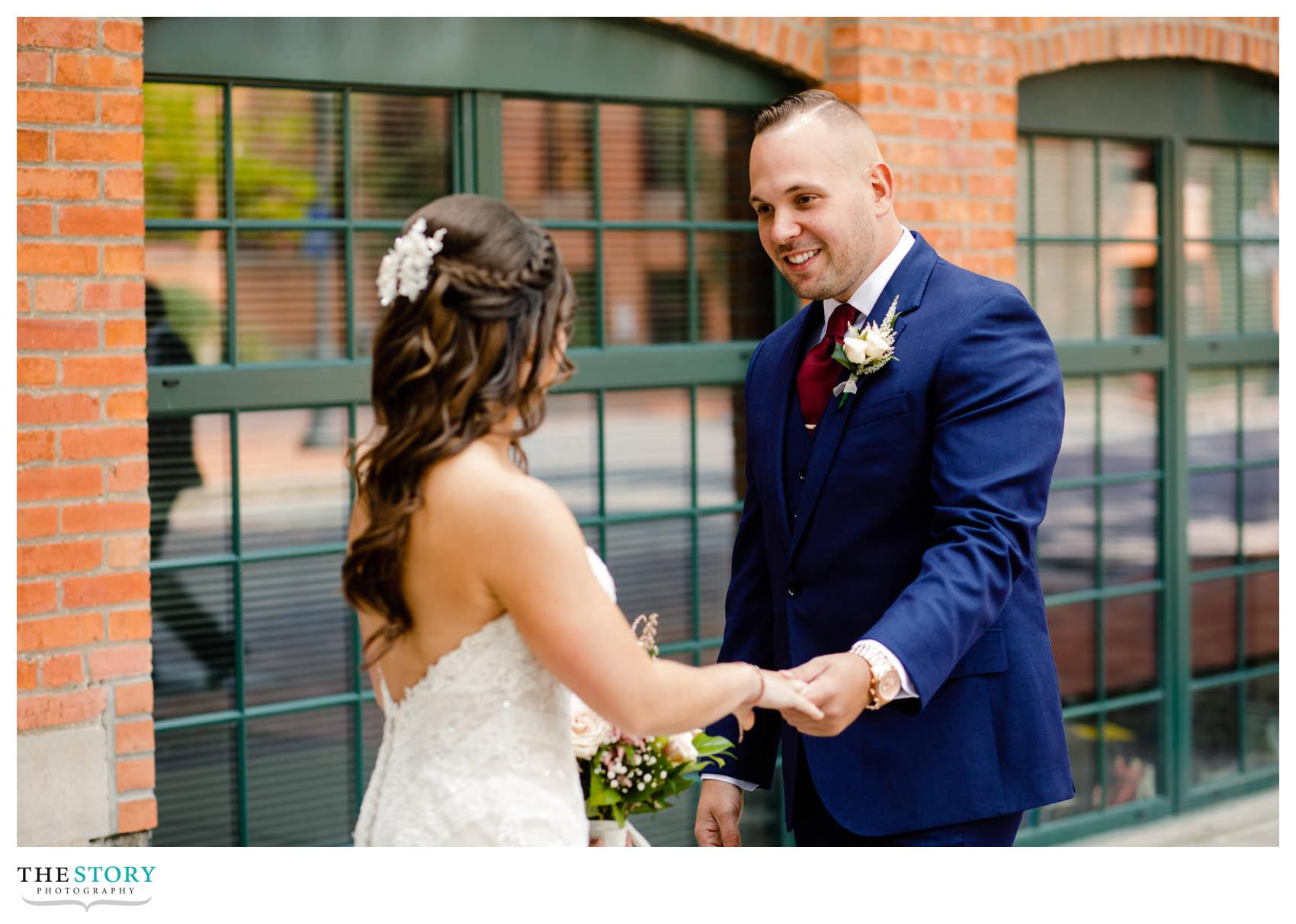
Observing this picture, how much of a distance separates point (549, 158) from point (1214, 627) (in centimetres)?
393

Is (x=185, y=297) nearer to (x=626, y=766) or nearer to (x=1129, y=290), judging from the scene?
(x=626, y=766)

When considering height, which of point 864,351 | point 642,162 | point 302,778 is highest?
point 642,162

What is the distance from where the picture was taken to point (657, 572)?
17.2 ft

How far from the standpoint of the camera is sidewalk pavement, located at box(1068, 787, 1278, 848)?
6.33 m

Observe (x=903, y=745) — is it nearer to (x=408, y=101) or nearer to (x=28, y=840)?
(x=28, y=840)

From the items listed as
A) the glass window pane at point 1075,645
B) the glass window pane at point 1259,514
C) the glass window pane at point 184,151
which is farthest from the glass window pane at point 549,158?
the glass window pane at point 1259,514

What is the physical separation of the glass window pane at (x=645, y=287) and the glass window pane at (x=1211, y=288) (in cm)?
265

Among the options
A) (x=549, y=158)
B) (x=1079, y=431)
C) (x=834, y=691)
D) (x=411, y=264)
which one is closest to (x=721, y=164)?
(x=549, y=158)

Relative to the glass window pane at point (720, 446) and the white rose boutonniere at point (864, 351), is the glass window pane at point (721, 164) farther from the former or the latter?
the white rose boutonniere at point (864, 351)

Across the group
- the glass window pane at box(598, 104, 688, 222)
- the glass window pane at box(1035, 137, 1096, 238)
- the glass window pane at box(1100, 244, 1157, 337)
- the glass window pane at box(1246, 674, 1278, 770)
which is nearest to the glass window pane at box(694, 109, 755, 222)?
the glass window pane at box(598, 104, 688, 222)

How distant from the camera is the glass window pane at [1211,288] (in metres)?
6.77
